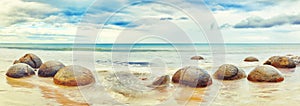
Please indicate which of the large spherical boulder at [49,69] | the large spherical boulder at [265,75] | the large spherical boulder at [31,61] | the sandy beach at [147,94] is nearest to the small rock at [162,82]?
the sandy beach at [147,94]

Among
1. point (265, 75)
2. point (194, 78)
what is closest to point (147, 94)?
point (194, 78)

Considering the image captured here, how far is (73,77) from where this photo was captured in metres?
3.36

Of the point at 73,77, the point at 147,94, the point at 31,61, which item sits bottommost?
the point at 147,94

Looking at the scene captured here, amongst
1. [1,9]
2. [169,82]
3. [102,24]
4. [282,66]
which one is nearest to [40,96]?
[102,24]

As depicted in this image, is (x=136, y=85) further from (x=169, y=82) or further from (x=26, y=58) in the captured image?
(x=26, y=58)

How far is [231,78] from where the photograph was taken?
3975 millimetres

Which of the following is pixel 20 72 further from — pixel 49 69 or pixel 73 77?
pixel 73 77

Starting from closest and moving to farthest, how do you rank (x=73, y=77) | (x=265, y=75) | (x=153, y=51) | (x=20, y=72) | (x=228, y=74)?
1. (x=73, y=77)
2. (x=20, y=72)
3. (x=265, y=75)
4. (x=228, y=74)
5. (x=153, y=51)

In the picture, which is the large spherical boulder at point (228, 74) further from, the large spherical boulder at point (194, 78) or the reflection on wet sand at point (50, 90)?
the reflection on wet sand at point (50, 90)

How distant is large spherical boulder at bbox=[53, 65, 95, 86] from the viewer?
10.9 ft

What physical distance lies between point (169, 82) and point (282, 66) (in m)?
2.57

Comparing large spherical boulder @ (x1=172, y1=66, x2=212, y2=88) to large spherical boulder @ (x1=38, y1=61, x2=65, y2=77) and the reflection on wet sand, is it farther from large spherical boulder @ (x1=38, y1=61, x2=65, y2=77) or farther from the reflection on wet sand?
large spherical boulder @ (x1=38, y1=61, x2=65, y2=77)

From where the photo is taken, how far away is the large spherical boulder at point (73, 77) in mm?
3332

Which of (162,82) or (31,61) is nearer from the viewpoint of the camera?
(162,82)
